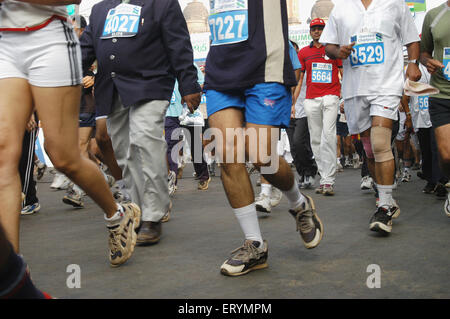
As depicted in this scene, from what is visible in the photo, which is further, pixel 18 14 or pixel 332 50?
pixel 332 50

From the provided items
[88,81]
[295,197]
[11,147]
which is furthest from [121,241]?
[88,81]

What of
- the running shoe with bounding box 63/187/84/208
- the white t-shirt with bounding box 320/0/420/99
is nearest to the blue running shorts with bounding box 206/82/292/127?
the white t-shirt with bounding box 320/0/420/99

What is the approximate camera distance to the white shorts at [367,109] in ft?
14.8

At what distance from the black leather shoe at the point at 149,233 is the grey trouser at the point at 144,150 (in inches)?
1.8

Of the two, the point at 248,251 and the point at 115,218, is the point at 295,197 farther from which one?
the point at 115,218

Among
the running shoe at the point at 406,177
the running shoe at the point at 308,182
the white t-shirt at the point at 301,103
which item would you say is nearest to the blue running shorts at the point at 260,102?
the running shoe at the point at 308,182

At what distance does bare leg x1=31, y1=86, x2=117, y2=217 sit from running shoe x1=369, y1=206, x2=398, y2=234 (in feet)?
6.74

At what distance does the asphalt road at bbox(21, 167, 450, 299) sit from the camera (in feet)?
9.14

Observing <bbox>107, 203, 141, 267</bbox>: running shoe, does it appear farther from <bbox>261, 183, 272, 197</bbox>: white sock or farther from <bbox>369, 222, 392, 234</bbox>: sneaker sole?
<bbox>261, 183, 272, 197</bbox>: white sock

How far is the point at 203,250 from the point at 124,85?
1.29 meters

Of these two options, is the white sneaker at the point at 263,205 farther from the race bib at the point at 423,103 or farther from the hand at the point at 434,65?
the race bib at the point at 423,103

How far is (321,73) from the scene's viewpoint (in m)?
7.97

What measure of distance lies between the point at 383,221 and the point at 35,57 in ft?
8.59

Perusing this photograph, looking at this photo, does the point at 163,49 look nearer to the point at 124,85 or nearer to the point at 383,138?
the point at 124,85
